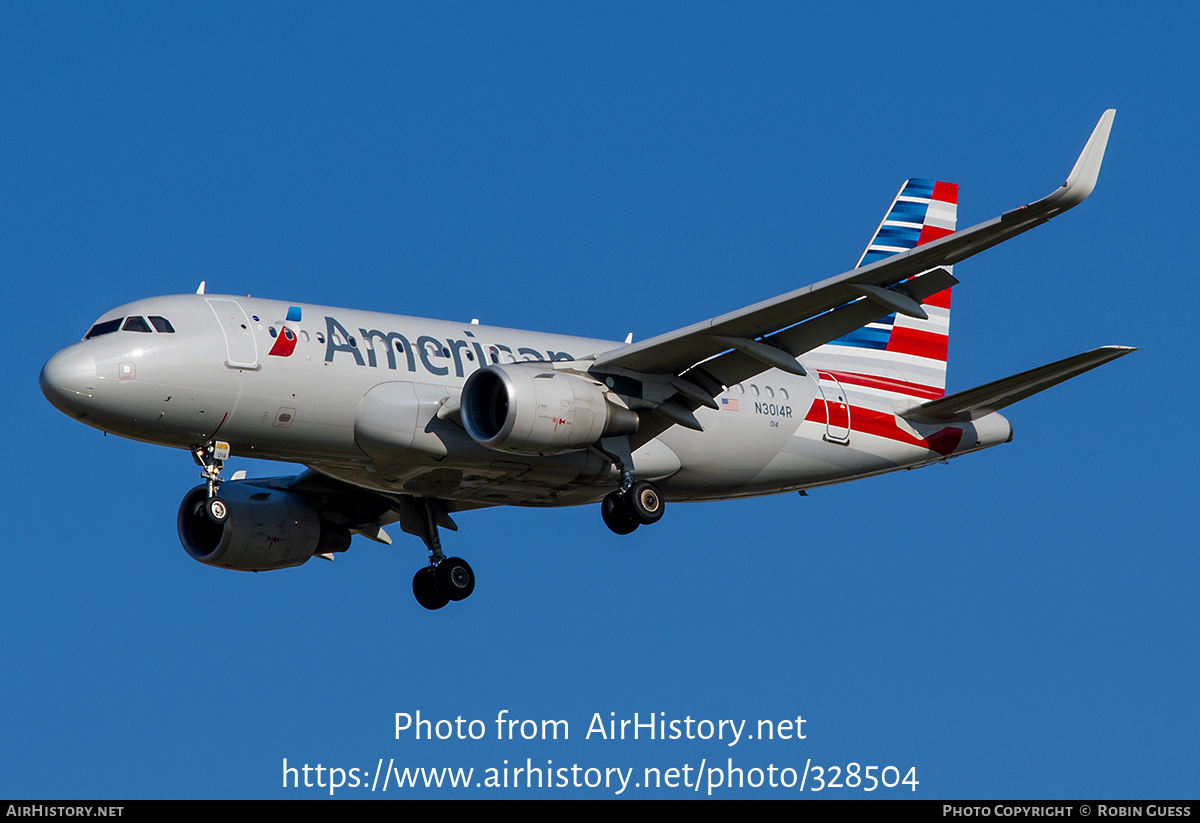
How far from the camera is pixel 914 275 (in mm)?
29047

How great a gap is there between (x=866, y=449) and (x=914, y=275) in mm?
8621

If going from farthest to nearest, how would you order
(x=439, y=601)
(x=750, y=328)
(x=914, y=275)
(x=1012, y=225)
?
1. (x=439, y=601)
2. (x=750, y=328)
3. (x=914, y=275)
4. (x=1012, y=225)

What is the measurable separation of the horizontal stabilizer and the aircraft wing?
351cm

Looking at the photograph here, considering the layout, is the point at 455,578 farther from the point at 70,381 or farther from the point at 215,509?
the point at 70,381

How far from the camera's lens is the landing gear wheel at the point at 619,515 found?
33.0 meters

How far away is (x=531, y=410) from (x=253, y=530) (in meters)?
8.11

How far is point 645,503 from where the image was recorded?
33.1 m

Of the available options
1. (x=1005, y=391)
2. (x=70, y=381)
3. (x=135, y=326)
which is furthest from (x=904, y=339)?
(x=70, y=381)

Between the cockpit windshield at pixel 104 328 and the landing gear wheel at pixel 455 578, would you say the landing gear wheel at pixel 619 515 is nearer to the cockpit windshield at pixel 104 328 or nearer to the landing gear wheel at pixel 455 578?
the landing gear wheel at pixel 455 578

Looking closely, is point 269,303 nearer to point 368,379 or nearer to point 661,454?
point 368,379

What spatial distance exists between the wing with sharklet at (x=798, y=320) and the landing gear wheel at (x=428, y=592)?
232 inches

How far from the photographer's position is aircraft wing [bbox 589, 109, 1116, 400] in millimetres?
26625

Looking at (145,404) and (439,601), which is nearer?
(145,404)
